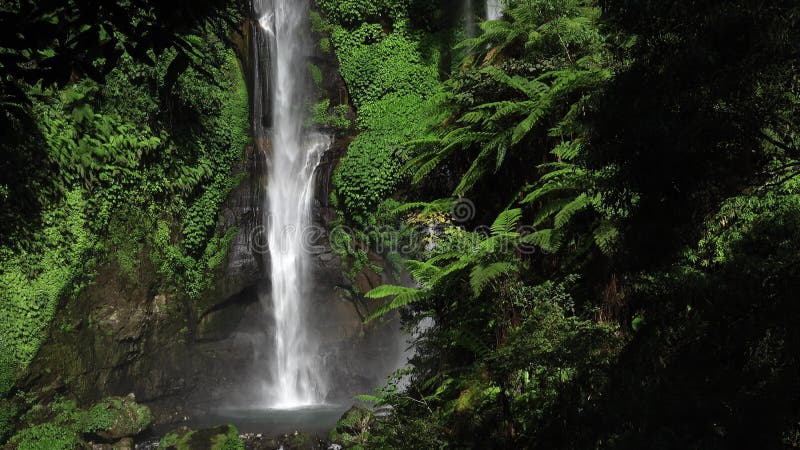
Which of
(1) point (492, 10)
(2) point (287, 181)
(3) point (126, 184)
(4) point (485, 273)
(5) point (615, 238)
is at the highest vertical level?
(1) point (492, 10)

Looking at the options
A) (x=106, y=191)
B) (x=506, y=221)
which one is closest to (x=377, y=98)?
(x=106, y=191)

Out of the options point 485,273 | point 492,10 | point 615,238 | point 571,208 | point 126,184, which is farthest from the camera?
point 492,10

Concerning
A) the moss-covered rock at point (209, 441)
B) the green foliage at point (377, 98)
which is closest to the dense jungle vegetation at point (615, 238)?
the moss-covered rock at point (209, 441)

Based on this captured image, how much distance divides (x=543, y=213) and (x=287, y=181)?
35.8 ft

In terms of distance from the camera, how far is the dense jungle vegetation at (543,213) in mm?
3596

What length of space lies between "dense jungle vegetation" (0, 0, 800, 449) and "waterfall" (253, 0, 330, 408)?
2317 mm

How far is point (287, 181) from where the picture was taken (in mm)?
16531

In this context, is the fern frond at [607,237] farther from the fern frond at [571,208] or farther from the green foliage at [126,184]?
the green foliage at [126,184]

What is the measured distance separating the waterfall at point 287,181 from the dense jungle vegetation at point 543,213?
2317mm

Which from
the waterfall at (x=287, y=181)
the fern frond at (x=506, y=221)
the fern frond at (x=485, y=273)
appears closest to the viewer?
the fern frond at (x=485, y=273)

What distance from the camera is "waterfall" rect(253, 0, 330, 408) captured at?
15664mm

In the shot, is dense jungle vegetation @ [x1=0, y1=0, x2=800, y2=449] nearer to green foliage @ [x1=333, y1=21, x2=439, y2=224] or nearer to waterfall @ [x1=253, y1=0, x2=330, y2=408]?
waterfall @ [x1=253, y1=0, x2=330, y2=408]

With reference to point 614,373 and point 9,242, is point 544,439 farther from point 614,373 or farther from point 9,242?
point 9,242

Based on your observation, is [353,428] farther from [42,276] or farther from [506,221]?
[42,276]
